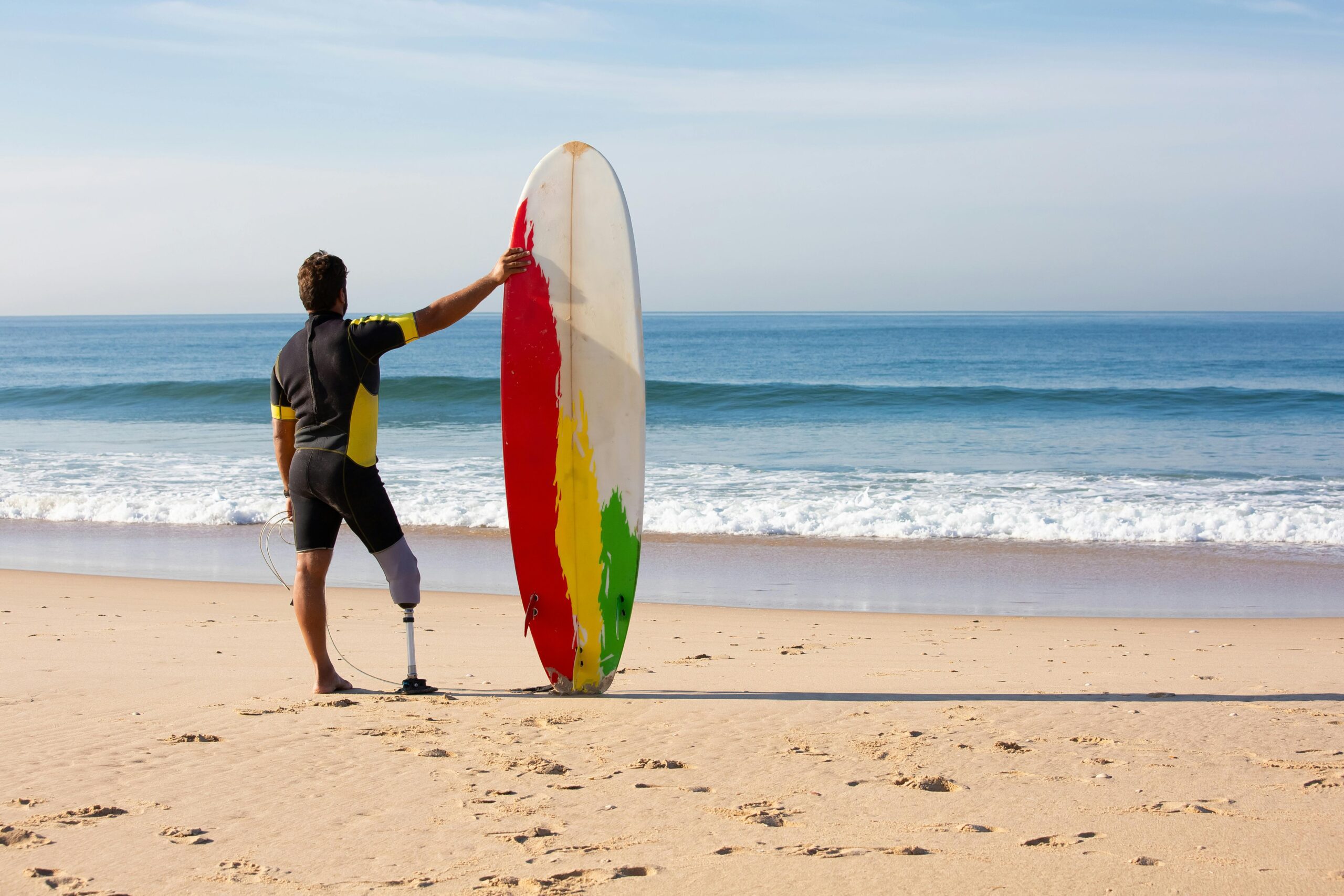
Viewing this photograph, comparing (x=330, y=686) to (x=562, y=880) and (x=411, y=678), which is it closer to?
(x=411, y=678)

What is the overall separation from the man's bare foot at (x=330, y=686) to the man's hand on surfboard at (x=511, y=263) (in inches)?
58.4

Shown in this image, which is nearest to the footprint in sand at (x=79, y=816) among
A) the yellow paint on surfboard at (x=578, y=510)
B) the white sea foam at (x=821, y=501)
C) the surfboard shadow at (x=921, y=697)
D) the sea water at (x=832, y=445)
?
the surfboard shadow at (x=921, y=697)

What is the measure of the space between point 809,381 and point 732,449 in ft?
41.5

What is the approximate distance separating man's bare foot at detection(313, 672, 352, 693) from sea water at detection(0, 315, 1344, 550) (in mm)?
2319

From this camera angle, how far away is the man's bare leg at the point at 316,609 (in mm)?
3387

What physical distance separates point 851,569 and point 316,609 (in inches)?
170

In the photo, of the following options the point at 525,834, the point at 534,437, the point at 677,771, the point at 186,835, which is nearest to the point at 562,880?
the point at 525,834

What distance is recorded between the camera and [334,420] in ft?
10.8

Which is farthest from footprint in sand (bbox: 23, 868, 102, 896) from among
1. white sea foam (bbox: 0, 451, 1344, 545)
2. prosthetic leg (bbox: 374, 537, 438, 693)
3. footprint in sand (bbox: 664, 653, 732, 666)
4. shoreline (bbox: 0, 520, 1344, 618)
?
white sea foam (bbox: 0, 451, 1344, 545)

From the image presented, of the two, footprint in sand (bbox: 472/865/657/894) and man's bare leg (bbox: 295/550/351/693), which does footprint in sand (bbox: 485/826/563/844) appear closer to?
footprint in sand (bbox: 472/865/657/894)

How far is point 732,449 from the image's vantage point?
1424 cm

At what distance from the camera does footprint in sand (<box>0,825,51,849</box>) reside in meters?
2.21

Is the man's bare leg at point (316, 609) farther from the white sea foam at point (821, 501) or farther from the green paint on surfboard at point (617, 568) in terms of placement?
the white sea foam at point (821, 501)

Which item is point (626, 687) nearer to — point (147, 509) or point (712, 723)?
point (712, 723)
